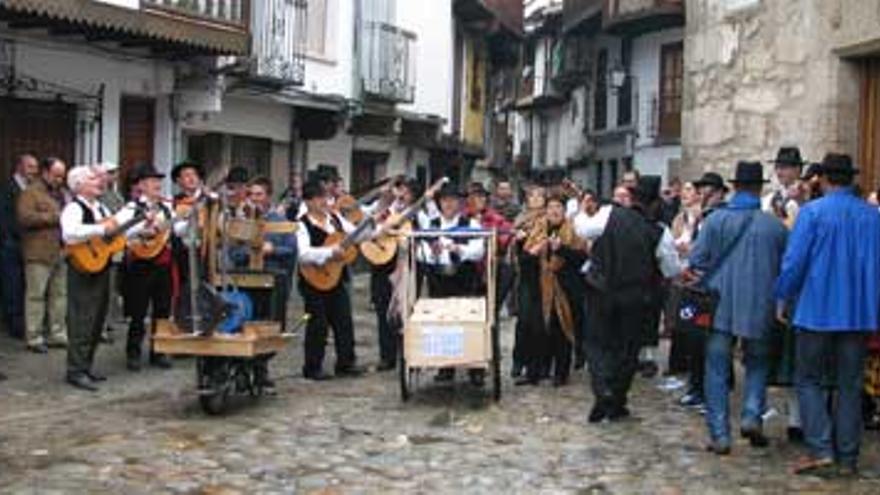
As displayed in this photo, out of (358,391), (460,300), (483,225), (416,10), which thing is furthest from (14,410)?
(416,10)

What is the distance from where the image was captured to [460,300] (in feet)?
33.9

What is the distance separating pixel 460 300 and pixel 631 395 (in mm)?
1578

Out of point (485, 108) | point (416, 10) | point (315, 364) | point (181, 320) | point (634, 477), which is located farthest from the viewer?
point (485, 108)

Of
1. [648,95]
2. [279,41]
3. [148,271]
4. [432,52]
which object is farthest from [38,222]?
[648,95]

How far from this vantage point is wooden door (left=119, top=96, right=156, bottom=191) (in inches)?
620

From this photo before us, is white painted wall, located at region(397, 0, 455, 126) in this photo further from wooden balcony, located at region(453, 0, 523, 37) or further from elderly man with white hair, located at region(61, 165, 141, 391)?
elderly man with white hair, located at region(61, 165, 141, 391)

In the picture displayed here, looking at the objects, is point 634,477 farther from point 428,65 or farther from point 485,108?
point 485,108

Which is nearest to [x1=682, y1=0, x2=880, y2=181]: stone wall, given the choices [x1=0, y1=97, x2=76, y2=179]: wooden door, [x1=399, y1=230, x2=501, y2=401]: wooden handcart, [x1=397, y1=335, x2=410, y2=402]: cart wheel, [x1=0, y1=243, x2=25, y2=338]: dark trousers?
[x1=399, y1=230, x2=501, y2=401]: wooden handcart

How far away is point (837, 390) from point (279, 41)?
12.8 meters

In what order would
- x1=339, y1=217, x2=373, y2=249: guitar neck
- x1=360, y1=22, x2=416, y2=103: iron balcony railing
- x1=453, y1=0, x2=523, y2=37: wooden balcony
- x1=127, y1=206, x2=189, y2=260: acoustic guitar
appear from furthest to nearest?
x1=453, y1=0, x2=523, y2=37: wooden balcony < x1=360, y1=22, x2=416, y2=103: iron balcony railing < x1=127, y1=206, x2=189, y2=260: acoustic guitar < x1=339, y1=217, x2=373, y2=249: guitar neck

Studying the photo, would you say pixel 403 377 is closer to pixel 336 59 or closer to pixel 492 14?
pixel 336 59

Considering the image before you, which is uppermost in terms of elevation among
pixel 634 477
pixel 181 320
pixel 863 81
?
pixel 863 81

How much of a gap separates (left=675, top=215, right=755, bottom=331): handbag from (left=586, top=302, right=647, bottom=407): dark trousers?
0.44 meters

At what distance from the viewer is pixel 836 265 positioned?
25.1 ft
